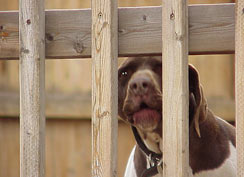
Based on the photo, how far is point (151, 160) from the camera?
14.1ft

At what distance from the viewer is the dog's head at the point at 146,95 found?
3961 mm

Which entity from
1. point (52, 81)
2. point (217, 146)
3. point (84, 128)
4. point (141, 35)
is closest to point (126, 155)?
point (84, 128)

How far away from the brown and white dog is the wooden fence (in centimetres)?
89

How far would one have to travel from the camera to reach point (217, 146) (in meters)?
4.27

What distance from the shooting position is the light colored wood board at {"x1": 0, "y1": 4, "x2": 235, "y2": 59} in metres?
2.99

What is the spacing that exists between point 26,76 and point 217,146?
5.67ft

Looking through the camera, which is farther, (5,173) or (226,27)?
(5,173)

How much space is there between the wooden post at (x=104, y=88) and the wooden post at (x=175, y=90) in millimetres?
255

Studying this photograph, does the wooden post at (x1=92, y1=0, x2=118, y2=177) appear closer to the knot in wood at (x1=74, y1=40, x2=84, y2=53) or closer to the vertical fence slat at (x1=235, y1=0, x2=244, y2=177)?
the knot in wood at (x1=74, y1=40, x2=84, y2=53)

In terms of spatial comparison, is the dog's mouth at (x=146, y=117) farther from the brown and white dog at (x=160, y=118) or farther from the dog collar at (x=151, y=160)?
the dog collar at (x=151, y=160)

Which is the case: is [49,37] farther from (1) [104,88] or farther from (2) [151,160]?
(2) [151,160]

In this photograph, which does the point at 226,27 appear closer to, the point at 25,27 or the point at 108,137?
the point at 108,137

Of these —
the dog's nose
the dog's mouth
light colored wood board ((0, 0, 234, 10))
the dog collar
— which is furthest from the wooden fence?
light colored wood board ((0, 0, 234, 10))

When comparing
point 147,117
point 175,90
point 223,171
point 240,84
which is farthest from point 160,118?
point 240,84
